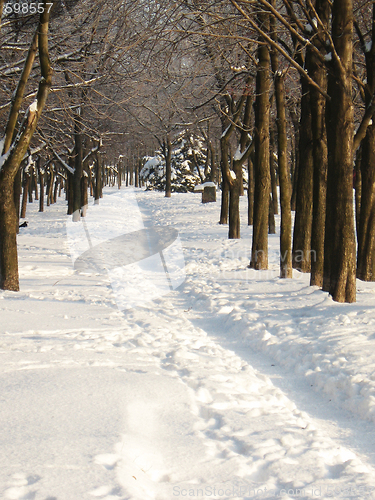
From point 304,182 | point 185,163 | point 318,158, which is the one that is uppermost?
point 185,163

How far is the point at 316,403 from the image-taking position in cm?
421

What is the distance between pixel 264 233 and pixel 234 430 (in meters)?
7.44

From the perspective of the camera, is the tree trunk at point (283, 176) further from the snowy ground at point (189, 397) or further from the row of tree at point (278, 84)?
the snowy ground at point (189, 397)

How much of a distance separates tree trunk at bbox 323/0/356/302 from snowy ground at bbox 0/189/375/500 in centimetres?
51

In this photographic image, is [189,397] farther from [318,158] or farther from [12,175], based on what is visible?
[318,158]

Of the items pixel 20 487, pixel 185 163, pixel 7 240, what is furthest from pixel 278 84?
pixel 185 163

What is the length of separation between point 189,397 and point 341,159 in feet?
14.7

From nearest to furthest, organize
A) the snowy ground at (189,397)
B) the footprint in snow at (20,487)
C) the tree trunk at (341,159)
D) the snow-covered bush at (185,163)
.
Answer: the footprint in snow at (20,487) → the snowy ground at (189,397) → the tree trunk at (341,159) → the snow-covered bush at (185,163)

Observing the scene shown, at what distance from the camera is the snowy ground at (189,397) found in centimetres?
280

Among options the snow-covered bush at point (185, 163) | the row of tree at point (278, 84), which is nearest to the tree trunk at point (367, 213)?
the row of tree at point (278, 84)

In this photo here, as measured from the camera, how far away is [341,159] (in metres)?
6.82

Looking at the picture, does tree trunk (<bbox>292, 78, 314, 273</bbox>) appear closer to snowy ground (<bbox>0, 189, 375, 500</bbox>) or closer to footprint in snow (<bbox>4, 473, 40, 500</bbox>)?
snowy ground (<bbox>0, 189, 375, 500</bbox>)

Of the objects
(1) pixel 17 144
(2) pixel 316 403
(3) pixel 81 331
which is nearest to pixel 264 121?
(1) pixel 17 144

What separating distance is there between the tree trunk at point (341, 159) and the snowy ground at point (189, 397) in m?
0.51
